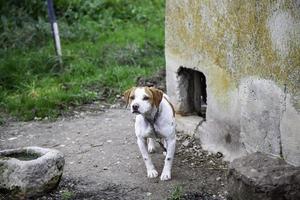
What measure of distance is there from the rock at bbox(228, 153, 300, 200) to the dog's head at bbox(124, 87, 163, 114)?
3.62 ft

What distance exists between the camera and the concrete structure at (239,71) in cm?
562

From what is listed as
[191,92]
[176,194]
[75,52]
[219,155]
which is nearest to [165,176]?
Answer: [176,194]

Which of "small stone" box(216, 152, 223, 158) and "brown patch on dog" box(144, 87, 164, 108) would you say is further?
"small stone" box(216, 152, 223, 158)

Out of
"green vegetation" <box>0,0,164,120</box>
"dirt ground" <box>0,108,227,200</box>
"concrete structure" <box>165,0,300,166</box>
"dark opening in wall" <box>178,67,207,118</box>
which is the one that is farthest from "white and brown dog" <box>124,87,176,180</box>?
"green vegetation" <box>0,0,164,120</box>

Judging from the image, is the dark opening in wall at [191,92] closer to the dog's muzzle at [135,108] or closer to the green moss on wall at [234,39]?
the green moss on wall at [234,39]

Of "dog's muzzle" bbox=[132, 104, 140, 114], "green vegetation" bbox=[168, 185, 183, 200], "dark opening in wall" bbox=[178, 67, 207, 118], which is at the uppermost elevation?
"dog's muzzle" bbox=[132, 104, 140, 114]

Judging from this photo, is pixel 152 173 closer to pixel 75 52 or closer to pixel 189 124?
pixel 189 124

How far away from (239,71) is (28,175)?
245 cm

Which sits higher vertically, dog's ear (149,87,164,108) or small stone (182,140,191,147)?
dog's ear (149,87,164,108)

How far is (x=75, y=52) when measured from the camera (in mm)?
12000

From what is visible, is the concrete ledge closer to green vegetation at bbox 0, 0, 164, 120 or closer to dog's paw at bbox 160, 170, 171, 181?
dog's paw at bbox 160, 170, 171, 181

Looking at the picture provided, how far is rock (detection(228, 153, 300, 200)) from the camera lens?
522cm

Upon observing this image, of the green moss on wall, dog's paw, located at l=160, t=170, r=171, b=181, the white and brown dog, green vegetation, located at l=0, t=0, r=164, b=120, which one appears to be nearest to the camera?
the green moss on wall

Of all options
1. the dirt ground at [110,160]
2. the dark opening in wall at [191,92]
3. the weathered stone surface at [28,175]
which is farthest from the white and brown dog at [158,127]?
the dark opening in wall at [191,92]
